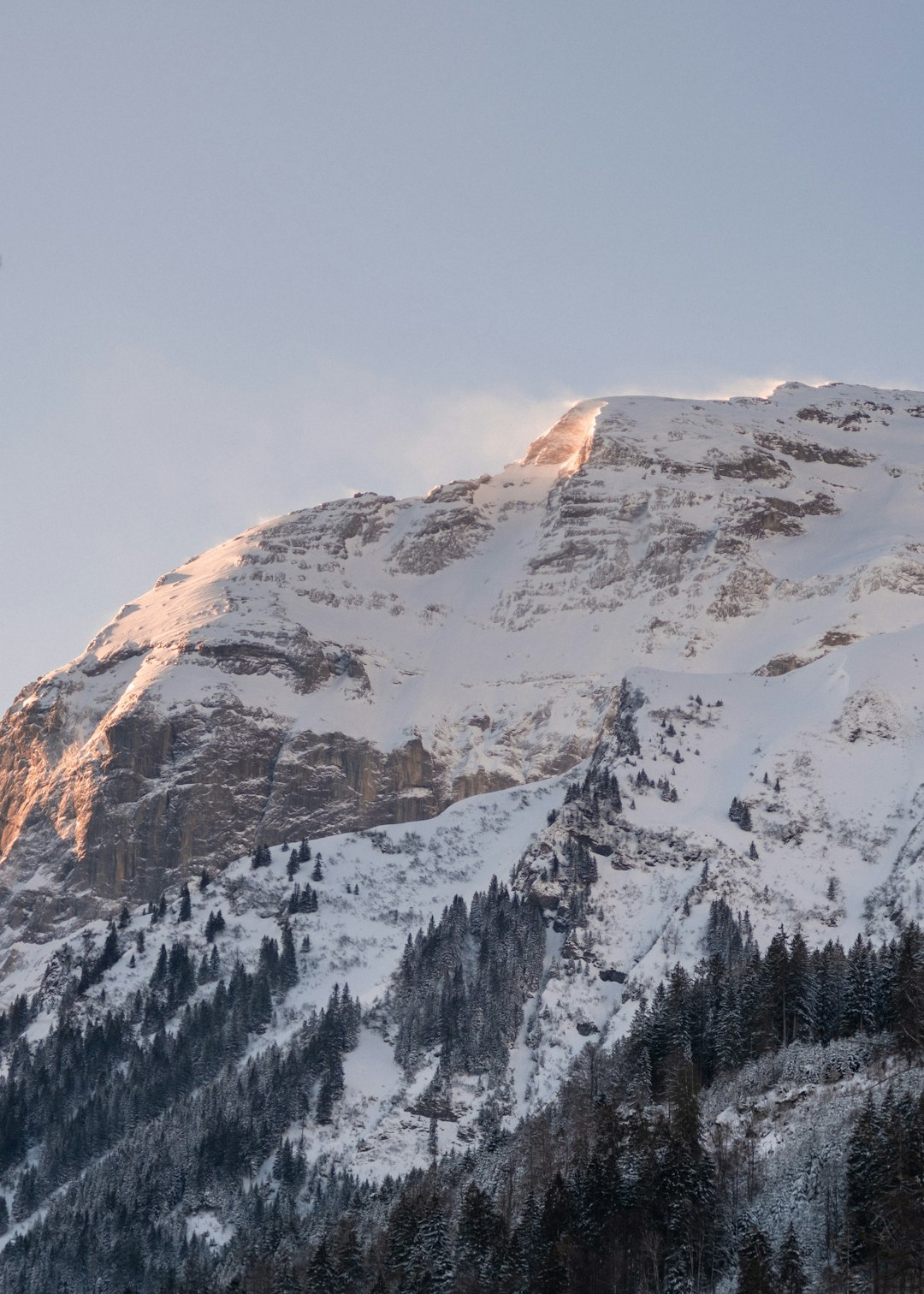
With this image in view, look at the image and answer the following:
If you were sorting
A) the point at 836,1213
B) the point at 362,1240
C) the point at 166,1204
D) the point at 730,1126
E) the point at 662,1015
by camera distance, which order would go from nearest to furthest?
1. the point at 836,1213
2. the point at 730,1126
3. the point at 362,1240
4. the point at 662,1015
5. the point at 166,1204

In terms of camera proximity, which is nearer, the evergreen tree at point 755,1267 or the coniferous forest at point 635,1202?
the evergreen tree at point 755,1267

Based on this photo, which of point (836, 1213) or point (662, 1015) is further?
point (662, 1015)

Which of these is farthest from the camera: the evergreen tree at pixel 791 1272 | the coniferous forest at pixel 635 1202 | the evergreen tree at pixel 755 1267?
the coniferous forest at pixel 635 1202

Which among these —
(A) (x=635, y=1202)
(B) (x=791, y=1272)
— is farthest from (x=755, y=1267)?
(A) (x=635, y=1202)

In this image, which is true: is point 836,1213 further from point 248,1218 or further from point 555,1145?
point 248,1218

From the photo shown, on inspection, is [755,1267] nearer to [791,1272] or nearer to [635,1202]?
[791,1272]

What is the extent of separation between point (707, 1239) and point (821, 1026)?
119 ft

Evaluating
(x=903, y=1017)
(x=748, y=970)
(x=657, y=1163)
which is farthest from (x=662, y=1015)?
(x=657, y=1163)

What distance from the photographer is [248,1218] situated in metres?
192

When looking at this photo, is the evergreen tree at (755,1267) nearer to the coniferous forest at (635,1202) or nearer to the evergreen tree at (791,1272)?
the coniferous forest at (635,1202)

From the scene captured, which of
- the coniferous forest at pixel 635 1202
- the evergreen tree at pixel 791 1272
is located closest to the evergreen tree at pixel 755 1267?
the coniferous forest at pixel 635 1202

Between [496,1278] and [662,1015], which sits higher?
[662,1015]

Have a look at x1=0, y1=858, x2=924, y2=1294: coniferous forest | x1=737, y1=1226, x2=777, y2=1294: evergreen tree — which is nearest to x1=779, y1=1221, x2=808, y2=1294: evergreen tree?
x1=0, y1=858, x2=924, y2=1294: coniferous forest

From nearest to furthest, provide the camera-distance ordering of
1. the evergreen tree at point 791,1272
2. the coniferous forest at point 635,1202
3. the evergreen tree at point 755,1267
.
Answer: the evergreen tree at point 755,1267
the evergreen tree at point 791,1272
the coniferous forest at point 635,1202
